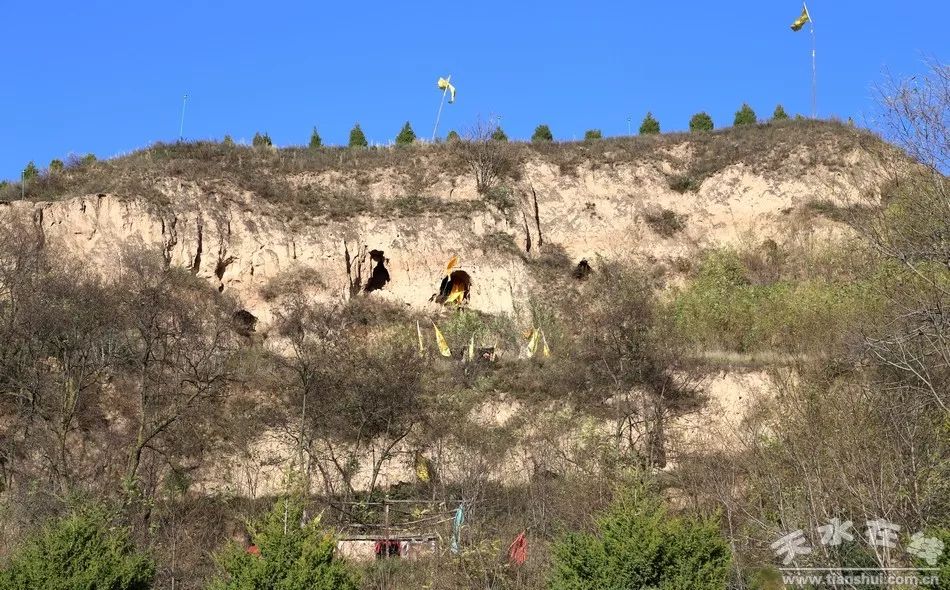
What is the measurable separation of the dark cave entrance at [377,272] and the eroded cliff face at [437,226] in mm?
246

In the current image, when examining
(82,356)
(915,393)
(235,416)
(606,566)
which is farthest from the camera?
(235,416)

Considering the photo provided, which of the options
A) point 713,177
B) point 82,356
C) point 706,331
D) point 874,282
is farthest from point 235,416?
point 713,177

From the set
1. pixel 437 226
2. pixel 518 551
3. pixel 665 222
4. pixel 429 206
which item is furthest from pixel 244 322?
pixel 518 551

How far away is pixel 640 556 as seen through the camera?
1232 cm

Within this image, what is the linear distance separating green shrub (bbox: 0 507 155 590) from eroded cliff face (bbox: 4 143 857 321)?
21.7 metres

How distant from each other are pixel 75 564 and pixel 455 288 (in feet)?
83.1

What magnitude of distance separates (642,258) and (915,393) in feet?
77.1

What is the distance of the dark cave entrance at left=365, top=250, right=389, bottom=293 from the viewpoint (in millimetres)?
37656

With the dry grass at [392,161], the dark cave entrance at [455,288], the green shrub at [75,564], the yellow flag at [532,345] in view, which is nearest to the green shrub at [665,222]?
the dry grass at [392,161]

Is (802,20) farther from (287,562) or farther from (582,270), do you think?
(287,562)

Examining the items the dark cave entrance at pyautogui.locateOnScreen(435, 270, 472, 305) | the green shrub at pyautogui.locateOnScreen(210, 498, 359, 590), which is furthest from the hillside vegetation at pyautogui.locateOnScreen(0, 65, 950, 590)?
the dark cave entrance at pyautogui.locateOnScreen(435, 270, 472, 305)

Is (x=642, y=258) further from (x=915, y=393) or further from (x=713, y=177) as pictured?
(x=915, y=393)

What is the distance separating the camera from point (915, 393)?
1511cm

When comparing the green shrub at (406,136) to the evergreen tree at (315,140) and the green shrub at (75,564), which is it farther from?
the green shrub at (75,564)
